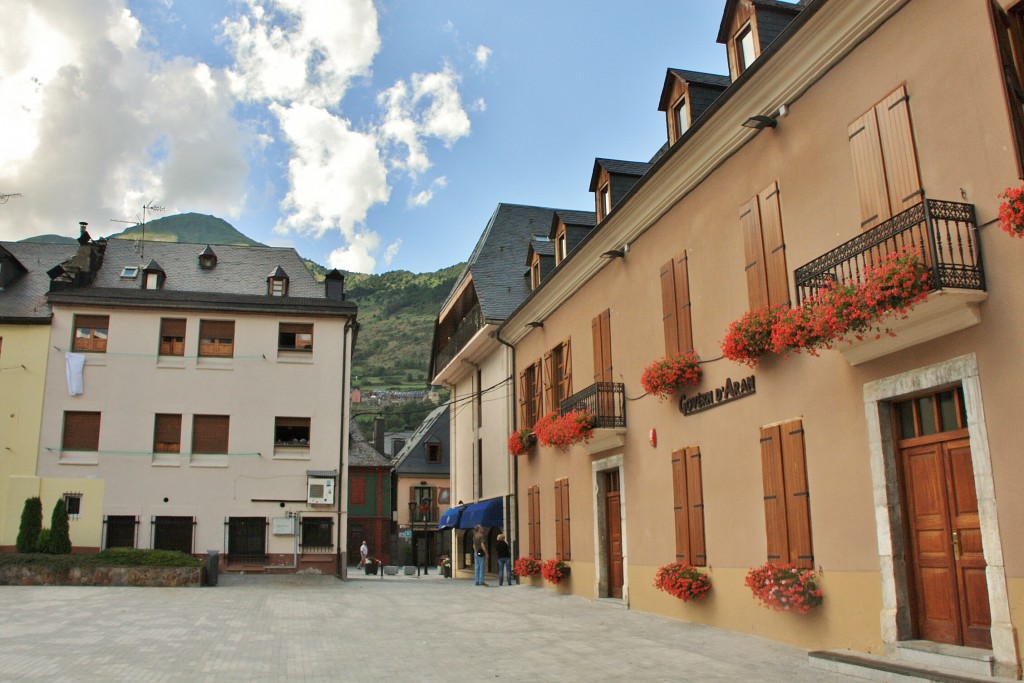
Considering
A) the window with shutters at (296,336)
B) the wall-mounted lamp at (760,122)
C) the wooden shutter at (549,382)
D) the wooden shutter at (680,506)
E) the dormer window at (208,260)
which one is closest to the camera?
the wall-mounted lamp at (760,122)

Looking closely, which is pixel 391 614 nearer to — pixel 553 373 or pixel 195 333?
pixel 553 373

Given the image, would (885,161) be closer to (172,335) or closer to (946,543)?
(946,543)

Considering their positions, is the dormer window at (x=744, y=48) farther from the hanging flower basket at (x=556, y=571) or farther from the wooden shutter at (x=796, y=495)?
the hanging flower basket at (x=556, y=571)

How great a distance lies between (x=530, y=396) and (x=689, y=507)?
958cm

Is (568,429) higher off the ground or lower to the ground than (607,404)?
lower

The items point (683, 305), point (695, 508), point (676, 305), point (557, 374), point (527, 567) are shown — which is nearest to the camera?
point (695, 508)

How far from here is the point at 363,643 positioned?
34.9ft

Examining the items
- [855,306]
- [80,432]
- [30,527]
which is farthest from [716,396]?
[80,432]

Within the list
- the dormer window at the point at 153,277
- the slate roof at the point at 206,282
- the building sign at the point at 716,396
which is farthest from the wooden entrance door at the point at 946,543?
the dormer window at the point at 153,277

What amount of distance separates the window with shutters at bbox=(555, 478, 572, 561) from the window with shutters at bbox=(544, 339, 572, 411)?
6.05ft

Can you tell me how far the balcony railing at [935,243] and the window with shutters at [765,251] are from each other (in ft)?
6.26

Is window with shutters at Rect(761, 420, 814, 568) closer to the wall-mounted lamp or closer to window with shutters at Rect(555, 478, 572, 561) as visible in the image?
the wall-mounted lamp

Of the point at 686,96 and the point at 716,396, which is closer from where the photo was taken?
the point at 716,396

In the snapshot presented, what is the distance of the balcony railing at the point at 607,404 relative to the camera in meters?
15.6
